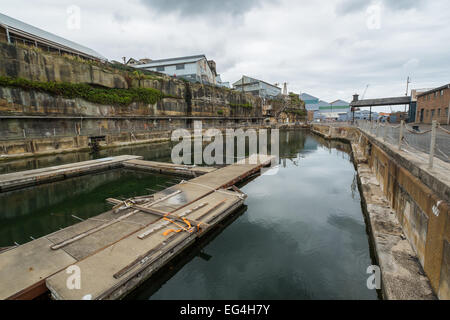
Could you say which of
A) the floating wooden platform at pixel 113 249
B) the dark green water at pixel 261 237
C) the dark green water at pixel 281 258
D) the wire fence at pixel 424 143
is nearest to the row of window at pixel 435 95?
the wire fence at pixel 424 143

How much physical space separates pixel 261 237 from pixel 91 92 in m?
Result: 32.3

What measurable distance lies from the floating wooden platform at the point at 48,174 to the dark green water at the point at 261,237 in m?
0.72

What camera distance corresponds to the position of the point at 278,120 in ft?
239

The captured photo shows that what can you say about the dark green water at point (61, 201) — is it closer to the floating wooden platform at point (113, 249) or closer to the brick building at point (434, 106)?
the floating wooden platform at point (113, 249)

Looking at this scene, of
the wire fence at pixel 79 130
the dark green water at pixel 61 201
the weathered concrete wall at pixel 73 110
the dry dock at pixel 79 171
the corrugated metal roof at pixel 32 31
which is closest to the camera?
the dark green water at pixel 61 201

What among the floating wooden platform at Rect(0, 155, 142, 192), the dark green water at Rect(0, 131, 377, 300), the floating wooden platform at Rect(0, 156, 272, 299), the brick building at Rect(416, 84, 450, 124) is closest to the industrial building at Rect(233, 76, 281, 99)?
the brick building at Rect(416, 84, 450, 124)

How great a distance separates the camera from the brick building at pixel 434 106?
978 inches

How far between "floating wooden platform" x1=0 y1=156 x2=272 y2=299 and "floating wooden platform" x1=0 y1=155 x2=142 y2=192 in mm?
9403

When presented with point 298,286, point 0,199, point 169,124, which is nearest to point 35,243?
point 298,286

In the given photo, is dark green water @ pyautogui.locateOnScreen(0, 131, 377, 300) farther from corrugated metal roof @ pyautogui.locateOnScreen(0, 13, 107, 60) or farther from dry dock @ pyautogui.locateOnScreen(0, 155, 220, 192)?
corrugated metal roof @ pyautogui.locateOnScreen(0, 13, 107, 60)

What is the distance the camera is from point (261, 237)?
8102 millimetres
